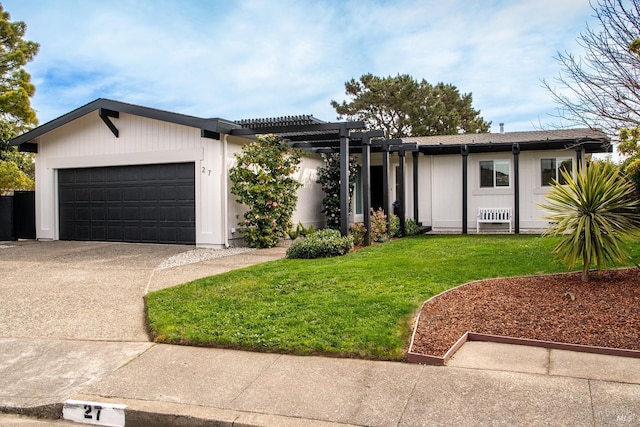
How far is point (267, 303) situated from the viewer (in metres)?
6.38

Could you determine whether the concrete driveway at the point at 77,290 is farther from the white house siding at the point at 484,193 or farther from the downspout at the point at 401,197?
the white house siding at the point at 484,193

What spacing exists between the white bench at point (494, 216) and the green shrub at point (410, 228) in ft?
7.12

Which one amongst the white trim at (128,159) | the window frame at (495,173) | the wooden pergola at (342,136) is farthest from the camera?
the window frame at (495,173)

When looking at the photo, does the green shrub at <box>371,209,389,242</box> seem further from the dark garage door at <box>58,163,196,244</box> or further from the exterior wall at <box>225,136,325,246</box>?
the dark garage door at <box>58,163,196,244</box>

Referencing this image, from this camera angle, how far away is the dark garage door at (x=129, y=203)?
13.1 m

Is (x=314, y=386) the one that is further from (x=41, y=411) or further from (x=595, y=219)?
(x=595, y=219)

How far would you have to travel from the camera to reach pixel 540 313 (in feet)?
18.3

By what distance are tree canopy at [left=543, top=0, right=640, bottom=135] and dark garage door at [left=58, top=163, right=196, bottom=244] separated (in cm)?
887

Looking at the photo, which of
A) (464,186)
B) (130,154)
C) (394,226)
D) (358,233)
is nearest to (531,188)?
(464,186)

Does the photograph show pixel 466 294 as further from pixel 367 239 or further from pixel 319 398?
pixel 367 239

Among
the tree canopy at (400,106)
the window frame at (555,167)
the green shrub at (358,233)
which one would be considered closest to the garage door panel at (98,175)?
the green shrub at (358,233)

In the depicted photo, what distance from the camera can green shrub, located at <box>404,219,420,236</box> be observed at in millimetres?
15266

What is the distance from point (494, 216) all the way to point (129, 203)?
11483 millimetres

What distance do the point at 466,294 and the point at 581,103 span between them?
4.23 metres
